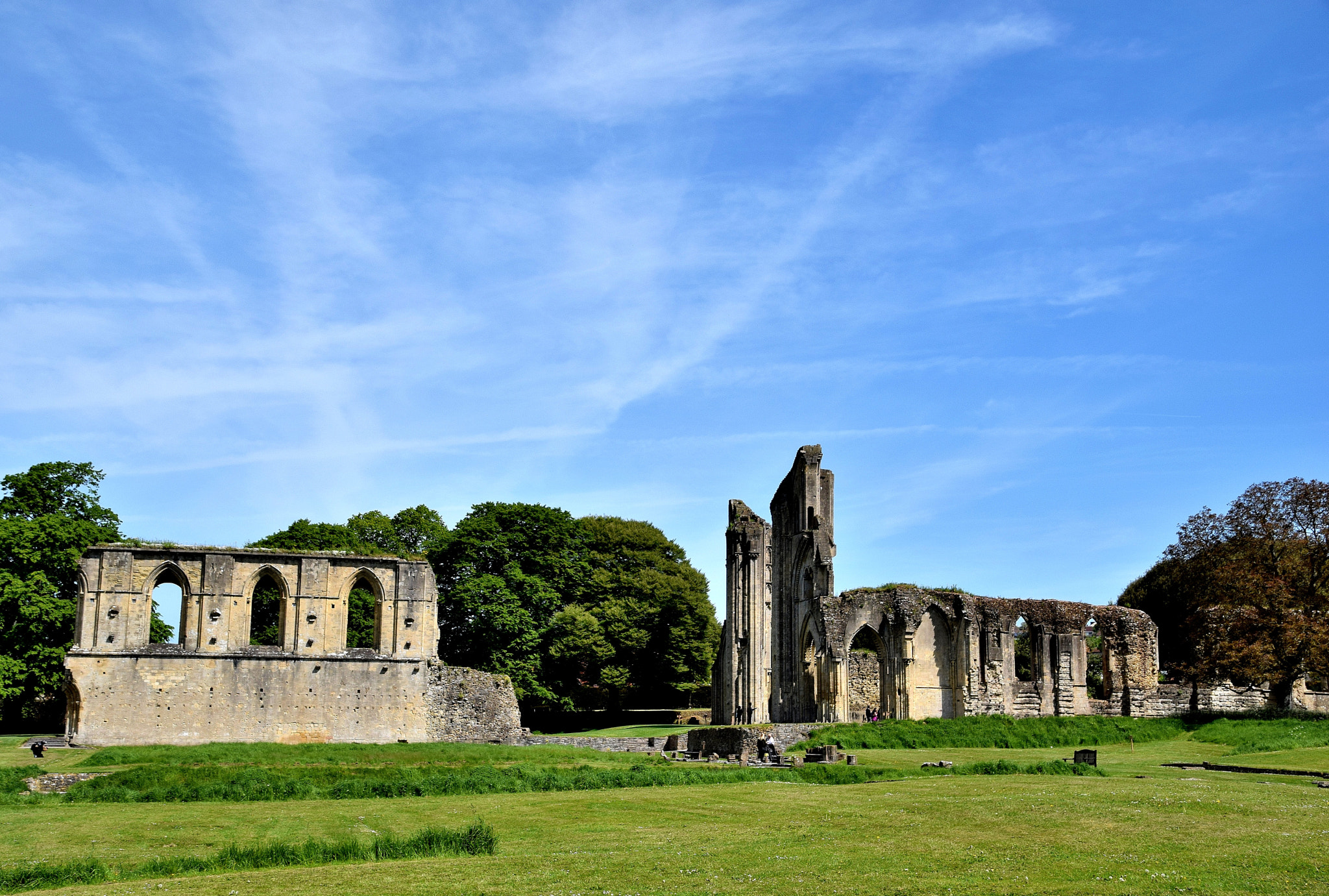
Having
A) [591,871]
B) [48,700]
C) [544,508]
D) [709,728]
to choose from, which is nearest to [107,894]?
[591,871]

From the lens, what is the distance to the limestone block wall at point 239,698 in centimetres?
3606

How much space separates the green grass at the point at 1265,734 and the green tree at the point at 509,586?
2588 centimetres

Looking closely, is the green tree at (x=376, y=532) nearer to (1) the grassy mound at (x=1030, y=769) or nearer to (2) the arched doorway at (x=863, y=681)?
(2) the arched doorway at (x=863, y=681)

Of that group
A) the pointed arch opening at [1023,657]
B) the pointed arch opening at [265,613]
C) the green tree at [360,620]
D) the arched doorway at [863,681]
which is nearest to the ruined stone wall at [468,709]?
the green tree at [360,620]

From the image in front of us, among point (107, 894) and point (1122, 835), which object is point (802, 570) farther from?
point (107, 894)

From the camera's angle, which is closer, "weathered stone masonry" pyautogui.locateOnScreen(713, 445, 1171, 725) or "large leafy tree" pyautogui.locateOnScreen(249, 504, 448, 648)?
"weathered stone masonry" pyautogui.locateOnScreen(713, 445, 1171, 725)

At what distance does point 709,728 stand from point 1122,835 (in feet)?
80.0

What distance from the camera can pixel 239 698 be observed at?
3703 centimetres

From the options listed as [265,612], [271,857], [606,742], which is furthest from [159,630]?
[271,857]

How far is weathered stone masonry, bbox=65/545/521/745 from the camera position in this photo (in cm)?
3631

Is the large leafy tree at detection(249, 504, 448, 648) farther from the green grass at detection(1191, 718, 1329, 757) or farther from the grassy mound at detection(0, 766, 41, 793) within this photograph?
the green grass at detection(1191, 718, 1329, 757)

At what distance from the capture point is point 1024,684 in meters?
44.2

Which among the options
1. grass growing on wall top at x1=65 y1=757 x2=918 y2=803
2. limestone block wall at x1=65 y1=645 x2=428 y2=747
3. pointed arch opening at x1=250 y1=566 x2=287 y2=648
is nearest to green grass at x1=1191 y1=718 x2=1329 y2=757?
grass growing on wall top at x1=65 y1=757 x2=918 y2=803

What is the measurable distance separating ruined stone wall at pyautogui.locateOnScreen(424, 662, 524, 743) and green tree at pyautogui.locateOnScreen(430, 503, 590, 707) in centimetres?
853
